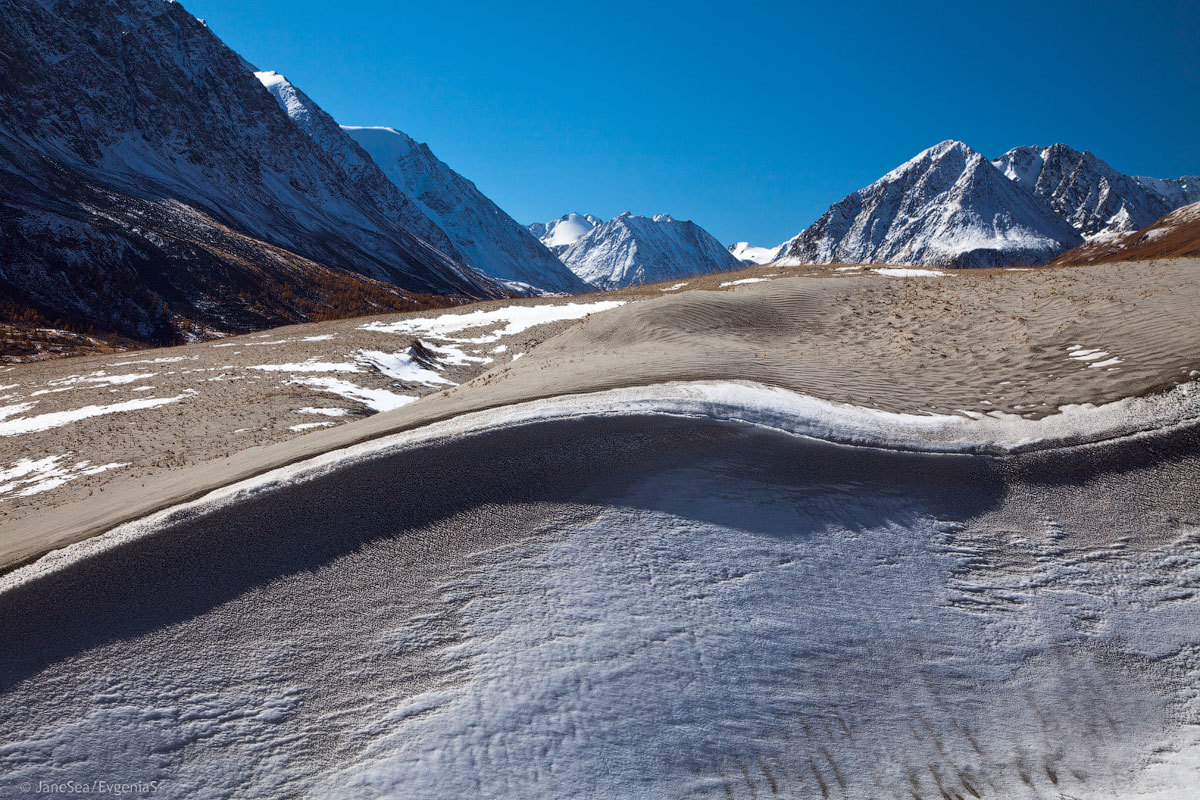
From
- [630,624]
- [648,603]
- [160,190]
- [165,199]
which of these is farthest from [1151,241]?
[160,190]

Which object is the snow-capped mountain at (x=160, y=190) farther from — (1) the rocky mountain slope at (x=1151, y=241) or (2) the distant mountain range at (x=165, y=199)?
(1) the rocky mountain slope at (x=1151, y=241)

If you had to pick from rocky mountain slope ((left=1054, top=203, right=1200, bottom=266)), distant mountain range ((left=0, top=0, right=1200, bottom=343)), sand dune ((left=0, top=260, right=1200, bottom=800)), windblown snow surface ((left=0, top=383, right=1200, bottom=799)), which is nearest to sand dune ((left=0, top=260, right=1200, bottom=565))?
sand dune ((left=0, top=260, right=1200, bottom=800))

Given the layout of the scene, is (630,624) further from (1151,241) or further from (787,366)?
(1151,241)

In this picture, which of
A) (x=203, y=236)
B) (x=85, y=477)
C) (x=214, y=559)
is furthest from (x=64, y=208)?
(x=214, y=559)

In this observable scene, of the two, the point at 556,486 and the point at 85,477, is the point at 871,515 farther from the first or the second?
the point at 85,477

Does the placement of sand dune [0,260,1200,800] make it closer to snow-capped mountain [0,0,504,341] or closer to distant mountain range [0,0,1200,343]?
distant mountain range [0,0,1200,343]
